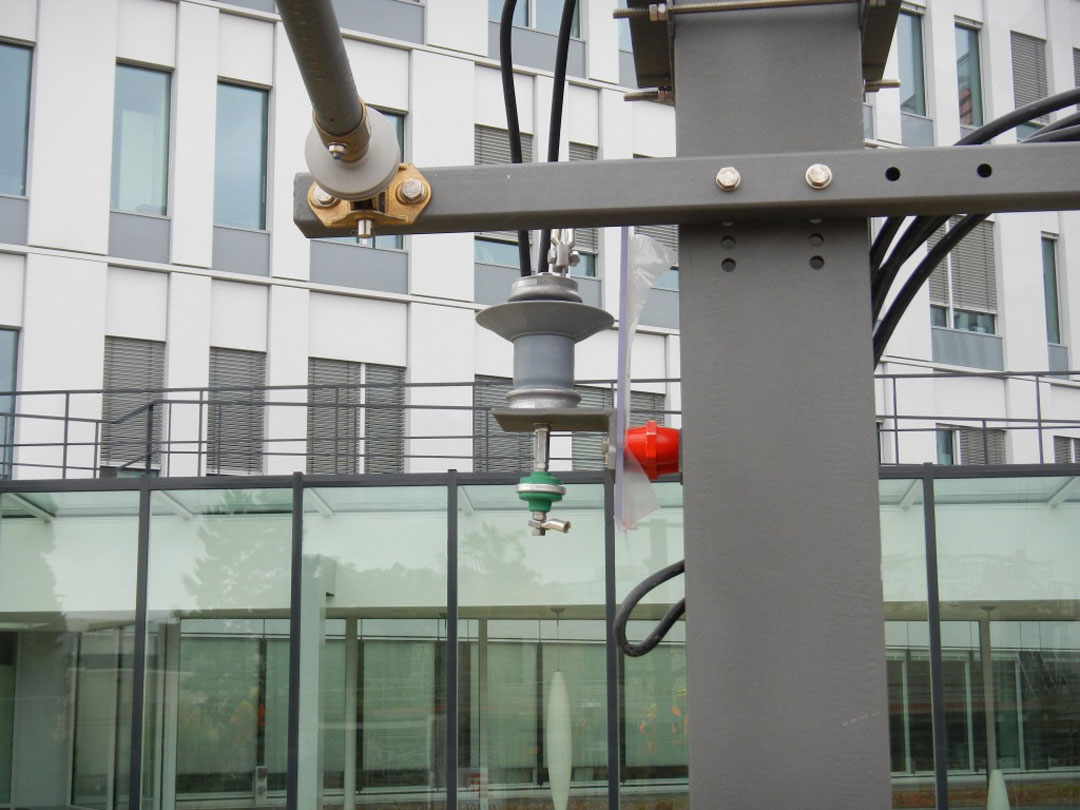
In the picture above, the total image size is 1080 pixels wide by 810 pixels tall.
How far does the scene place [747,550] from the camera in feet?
8.14

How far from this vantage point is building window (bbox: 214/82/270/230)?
19891mm

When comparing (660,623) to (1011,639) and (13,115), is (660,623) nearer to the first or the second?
(1011,639)

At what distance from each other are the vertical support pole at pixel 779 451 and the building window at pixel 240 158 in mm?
17775

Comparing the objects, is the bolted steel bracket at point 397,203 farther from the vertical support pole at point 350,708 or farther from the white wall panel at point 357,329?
the white wall panel at point 357,329

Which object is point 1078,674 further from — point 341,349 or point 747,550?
point 747,550

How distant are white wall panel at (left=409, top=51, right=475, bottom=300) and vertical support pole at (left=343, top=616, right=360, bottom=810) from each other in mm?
7163

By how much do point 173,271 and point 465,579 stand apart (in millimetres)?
7086

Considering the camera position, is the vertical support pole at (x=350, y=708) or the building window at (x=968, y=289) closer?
the vertical support pole at (x=350, y=708)

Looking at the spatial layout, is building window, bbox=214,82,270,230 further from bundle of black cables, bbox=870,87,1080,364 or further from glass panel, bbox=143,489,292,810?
bundle of black cables, bbox=870,87,1080,364

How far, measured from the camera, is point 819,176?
2494 millimetres

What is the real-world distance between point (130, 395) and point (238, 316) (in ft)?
5.99

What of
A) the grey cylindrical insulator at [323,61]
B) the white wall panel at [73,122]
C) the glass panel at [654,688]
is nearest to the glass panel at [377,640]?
the glass panel at [654,688]

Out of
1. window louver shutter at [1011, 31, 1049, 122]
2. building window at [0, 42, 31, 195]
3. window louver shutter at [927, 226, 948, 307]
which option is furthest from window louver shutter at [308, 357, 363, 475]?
window louver shutter at [1011, 31, 1049, 122]

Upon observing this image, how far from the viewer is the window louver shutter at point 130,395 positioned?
1822 centimetres
